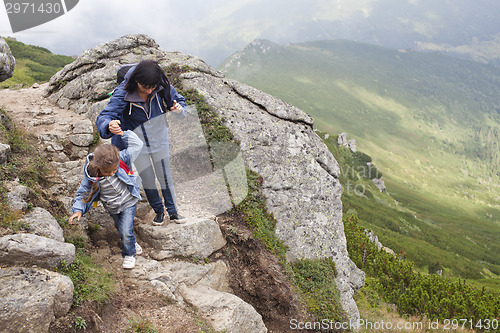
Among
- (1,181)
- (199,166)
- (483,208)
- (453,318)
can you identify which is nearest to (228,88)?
(199,166)

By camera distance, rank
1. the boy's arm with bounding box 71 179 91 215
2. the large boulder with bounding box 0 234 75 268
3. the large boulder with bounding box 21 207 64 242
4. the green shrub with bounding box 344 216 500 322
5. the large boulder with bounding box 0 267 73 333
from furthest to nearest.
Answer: the green shrub with bounding box 344 216 500 322, the boy's arm with bounding box 71 179 91 215, the large boulder with bounding box 21 207 64 242, the large boulder with bounding box 0 234 75 268, the large boulder with bounding box 0 267 73 333

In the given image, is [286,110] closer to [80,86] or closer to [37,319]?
[80,86]

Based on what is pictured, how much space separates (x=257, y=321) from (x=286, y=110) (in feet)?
29.3

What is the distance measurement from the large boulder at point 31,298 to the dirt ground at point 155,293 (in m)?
0.20

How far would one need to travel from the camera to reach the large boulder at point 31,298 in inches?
177

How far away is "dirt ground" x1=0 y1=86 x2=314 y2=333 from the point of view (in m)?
5.57

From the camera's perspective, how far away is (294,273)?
1033cm

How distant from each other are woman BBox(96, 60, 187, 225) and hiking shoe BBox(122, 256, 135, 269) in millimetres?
1660

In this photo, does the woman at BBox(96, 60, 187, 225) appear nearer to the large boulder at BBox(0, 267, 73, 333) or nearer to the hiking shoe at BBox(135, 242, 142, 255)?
the hiking shoe at BBox(135, 242, 142, 255)

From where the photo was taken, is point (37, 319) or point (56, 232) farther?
point (56, 232)

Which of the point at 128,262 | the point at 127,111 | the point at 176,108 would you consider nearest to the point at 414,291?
the point at 128,262

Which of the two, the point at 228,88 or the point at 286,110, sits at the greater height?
the point at 228,88

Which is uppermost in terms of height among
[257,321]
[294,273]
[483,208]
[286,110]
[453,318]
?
[286,110]

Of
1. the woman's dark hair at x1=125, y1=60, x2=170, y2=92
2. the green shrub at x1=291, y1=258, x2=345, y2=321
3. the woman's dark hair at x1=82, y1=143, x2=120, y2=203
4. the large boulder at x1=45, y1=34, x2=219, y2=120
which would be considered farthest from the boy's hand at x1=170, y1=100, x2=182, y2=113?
the large boulder at x1=45, y1=34, x2=219, y2=120
